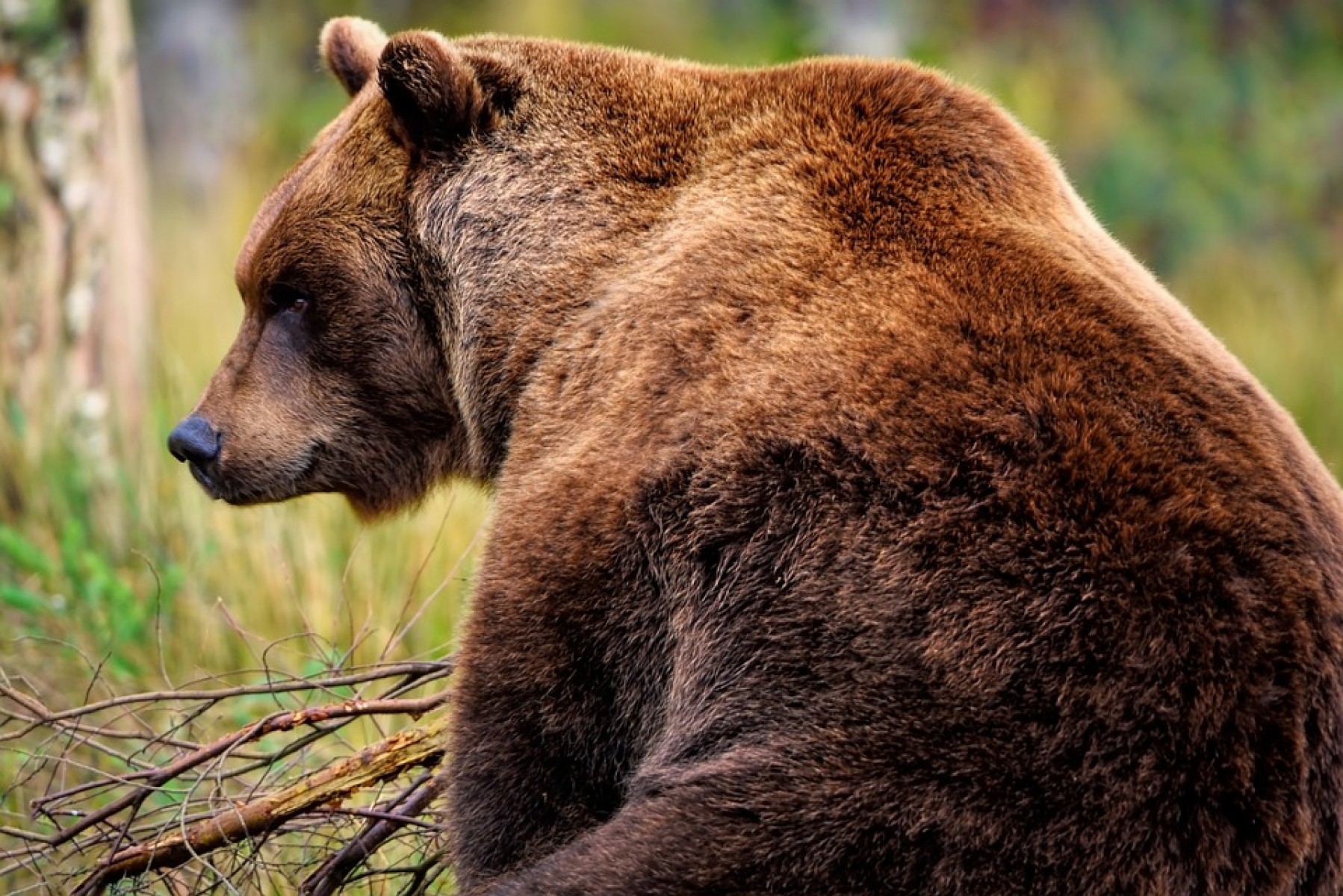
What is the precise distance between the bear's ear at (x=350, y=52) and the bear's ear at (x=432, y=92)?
59cm

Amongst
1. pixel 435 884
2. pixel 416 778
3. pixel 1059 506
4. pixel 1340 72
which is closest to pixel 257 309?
pixel 416 778

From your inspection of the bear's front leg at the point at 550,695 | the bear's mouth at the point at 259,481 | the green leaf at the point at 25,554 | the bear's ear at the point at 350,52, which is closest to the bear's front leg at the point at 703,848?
the bear's front leg at the point at 550,695

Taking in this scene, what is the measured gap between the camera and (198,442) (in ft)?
13.2

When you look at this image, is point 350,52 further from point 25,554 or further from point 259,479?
point 25,554

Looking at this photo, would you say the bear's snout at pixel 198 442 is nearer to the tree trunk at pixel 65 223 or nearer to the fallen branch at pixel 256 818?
the fallen branch at pixel 256 818

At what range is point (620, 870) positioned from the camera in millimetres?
2732

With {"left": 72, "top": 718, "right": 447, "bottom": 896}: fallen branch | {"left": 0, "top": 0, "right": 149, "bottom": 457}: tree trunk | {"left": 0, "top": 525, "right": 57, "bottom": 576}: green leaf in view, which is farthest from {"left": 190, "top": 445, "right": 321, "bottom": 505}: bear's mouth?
{"left": 0, "top": 0, "right": 149, "bottom": 457}: tree trunk

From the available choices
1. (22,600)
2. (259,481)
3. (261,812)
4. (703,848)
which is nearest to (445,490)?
(259,481)

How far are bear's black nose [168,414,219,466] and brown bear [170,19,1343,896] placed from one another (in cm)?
25

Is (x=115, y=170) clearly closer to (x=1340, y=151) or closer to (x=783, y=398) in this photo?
(x=783, y=398)

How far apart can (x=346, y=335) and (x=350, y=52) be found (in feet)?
3.03

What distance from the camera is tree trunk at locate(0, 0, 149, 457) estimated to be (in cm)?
699

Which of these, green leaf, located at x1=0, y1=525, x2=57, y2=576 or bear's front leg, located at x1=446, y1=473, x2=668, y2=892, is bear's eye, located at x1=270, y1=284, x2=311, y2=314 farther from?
green leaf, located at x1=0, y1=525, x2=57, y2=576

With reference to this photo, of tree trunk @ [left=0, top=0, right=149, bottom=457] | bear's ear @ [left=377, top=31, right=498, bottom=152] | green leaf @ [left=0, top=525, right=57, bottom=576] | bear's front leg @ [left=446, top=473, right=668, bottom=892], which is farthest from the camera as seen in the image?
tree trunk @ [left=0, top=0, right=149, bottom=457]
